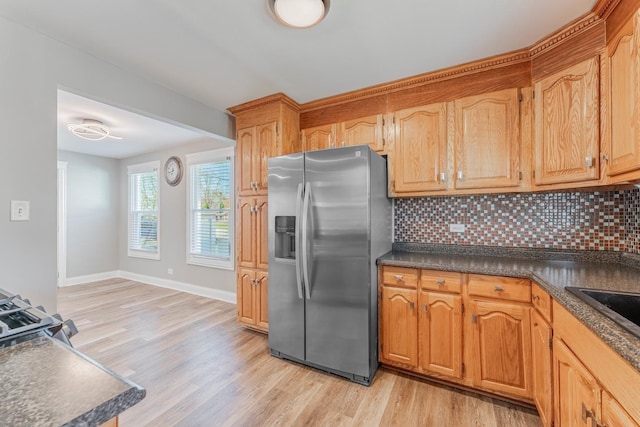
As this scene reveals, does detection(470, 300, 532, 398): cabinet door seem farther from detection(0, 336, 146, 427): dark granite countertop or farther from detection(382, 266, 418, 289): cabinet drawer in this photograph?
detection(0, 336, 146, 427): dark granite countertop

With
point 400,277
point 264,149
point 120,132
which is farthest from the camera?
point 120,132

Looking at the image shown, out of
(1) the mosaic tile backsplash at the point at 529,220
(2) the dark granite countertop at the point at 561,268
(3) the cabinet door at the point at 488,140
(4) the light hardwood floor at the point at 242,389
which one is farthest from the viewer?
(3) the cabinet door at the point at 488,140

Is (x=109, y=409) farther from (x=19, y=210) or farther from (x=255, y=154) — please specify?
(x=255, y=154)

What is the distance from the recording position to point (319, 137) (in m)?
2.87

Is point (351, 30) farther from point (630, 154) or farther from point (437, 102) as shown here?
point (630, 154)

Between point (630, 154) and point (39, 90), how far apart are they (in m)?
3.35

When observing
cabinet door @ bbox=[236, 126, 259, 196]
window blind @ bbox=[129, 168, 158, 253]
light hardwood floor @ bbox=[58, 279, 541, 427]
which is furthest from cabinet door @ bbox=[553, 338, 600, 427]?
window blind @ bbox=[129, 168, 158, 253]

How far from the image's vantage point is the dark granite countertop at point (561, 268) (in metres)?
0.93

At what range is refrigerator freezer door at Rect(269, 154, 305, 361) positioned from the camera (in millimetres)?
2316

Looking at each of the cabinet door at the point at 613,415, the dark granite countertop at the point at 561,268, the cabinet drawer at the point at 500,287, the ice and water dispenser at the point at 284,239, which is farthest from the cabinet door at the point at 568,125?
the ice and water dispenser at the point at 284,239

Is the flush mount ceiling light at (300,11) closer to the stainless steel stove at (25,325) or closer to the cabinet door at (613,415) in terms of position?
the stainless steel stove at (25,325)

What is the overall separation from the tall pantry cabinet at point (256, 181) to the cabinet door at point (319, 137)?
0.30ft

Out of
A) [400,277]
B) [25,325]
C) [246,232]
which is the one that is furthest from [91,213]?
[400,277]

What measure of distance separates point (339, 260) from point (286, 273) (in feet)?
1.74
